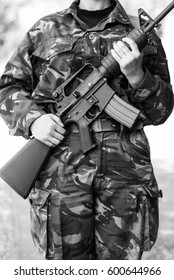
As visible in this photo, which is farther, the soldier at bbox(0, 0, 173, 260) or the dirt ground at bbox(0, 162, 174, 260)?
the dirt ground at bbox(0, 162, 174, 260)

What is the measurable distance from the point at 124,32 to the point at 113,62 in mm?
103

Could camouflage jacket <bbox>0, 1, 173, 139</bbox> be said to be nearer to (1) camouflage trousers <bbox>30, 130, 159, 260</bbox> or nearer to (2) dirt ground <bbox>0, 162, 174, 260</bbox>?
(1) camouflage trousers <bbox>30, 130, 159, 260</bbox>

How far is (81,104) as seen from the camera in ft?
4.48

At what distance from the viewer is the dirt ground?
2.48 meters

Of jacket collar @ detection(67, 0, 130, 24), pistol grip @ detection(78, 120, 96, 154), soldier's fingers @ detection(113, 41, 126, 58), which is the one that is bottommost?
pistol grip @ detection(78, 120, 96, 154)

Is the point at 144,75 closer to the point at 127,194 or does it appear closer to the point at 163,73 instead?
the point at 163,73

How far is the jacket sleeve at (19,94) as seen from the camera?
1345mm

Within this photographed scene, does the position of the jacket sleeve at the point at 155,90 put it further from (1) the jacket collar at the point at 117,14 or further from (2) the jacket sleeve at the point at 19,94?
(2) the jacket sleeve at the point at 19,94

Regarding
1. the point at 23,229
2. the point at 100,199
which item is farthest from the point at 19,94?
the point at 23,229

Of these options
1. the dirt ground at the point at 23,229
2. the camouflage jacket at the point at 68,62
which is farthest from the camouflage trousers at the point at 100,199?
the dirt ground at the point at 23,229

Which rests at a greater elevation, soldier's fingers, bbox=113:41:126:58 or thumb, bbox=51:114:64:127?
soldier's fingers, bbox=113:41:126:58

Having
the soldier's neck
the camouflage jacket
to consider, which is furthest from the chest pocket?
the soldier's neck

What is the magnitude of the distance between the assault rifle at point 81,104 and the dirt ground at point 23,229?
1103 mm

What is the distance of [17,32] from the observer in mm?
2590
